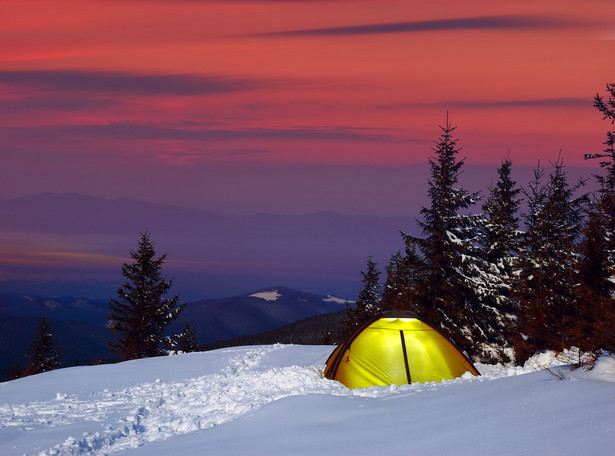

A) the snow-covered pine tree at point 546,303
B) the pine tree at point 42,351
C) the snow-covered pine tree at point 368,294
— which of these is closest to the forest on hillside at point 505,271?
the snow-covered pine tree at point 546,303

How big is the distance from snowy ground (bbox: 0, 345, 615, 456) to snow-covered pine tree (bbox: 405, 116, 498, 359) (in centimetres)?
1243

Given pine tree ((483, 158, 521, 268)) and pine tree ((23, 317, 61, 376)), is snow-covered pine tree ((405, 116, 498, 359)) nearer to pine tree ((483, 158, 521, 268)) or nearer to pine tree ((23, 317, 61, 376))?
pine tree ((483, 158, 521, 268))

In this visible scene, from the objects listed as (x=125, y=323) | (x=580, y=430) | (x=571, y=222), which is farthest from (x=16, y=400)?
(x=571, y=222)

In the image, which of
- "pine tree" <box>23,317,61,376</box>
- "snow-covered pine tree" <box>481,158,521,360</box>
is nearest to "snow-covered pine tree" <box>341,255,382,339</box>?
"snow-covered pine tree" <box>481,158,521,360</box>

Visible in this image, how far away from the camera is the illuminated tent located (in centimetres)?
1330

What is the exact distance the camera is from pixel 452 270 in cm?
2617

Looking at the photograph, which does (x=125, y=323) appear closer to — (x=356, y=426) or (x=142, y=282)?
(x=142, y=282)

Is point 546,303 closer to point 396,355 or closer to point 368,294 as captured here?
point 396,355

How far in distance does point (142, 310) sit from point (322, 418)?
Answer: 3259cm

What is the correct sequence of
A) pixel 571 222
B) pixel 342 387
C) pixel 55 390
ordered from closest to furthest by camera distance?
pixel 342 387, pixel 55 390, pixel 571 222

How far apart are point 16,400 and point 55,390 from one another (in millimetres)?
1379

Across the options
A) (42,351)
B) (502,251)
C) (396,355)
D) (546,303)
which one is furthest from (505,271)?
(42,351)

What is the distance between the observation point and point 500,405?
7398mm

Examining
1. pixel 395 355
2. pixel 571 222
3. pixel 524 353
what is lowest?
pixel 524 353
